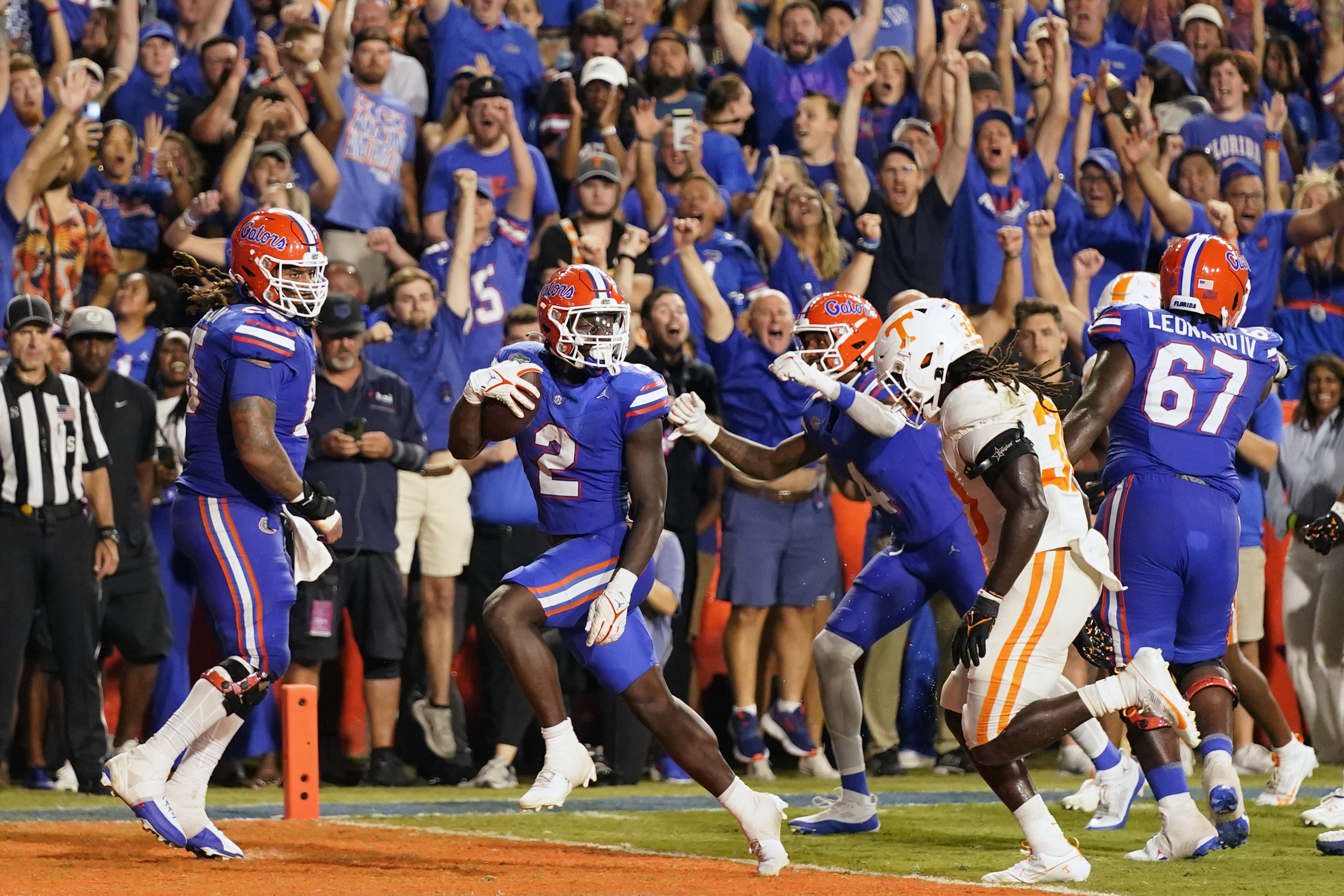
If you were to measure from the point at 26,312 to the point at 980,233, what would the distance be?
5.97 metres

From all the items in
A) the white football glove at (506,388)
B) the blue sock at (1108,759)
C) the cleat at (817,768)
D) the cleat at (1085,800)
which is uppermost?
the white football glove at (506,388)

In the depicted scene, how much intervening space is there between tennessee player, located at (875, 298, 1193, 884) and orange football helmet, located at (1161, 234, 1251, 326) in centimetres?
118

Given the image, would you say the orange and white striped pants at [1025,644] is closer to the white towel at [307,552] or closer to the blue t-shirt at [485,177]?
the white towel at [307,552]

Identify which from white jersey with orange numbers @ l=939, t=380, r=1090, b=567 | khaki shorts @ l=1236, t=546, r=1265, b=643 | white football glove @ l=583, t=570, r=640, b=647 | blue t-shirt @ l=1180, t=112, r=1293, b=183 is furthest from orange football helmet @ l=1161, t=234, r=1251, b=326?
blue t-shirt @ l=1180, t=112, r=1293, b=183

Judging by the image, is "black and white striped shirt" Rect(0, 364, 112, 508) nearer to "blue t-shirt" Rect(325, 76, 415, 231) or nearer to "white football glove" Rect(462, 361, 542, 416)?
"blue t-shirt" Rect(325, 76, 415, 231)

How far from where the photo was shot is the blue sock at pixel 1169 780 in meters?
6.35

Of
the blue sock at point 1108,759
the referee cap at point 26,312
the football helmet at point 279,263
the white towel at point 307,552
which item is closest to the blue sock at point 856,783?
the blue sock at point 1108,759

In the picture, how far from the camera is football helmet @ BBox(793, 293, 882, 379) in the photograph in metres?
7.55

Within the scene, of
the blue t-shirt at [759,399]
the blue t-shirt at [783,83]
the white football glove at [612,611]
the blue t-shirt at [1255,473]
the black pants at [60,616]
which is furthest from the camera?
the blue t-shirt at [783,83]

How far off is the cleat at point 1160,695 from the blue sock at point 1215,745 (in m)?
0.83

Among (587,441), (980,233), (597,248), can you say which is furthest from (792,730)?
(587,441)

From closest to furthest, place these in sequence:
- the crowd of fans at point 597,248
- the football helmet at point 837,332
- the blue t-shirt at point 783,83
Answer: the football helmet at point 837,332 < the crowd of fans at point 597,248 < the blue t-shirt at point 783,83

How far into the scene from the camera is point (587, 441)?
6176mm

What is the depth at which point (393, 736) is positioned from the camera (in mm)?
9430
